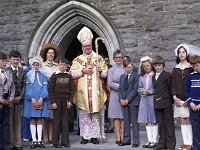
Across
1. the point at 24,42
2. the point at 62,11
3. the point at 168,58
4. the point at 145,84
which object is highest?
the point at 62,11

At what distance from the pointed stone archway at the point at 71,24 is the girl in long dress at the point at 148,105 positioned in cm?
307

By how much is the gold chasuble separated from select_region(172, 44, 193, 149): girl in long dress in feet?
4.60

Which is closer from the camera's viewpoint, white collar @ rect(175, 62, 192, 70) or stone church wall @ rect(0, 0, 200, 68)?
white collar @ rect(175, 62, 192, 70)

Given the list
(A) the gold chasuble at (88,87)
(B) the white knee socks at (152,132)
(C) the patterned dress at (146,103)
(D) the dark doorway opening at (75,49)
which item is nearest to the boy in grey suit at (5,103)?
(A) the gold chasuble at (88,87)

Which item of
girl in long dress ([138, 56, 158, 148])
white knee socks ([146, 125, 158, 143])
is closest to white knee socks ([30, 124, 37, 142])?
girl in long dress ([138, 56, 158, 148])

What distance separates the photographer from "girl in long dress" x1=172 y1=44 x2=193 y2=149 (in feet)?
19.7

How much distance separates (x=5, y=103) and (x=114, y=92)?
188 centimetres

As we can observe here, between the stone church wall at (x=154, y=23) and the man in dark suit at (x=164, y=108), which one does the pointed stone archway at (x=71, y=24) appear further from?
the man in dark suit at (x=164, y=108)

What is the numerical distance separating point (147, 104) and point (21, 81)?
6.87ft

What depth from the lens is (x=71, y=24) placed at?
10.5 metres

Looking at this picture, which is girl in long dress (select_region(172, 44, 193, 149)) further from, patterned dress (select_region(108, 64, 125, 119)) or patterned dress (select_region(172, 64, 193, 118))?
patterned dress (select_region(108, 64, 125, 119))

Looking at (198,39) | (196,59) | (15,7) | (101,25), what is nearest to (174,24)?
(198,39)

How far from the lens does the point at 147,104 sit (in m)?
6.53

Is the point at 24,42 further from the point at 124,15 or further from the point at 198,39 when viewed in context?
the point at 198,39
